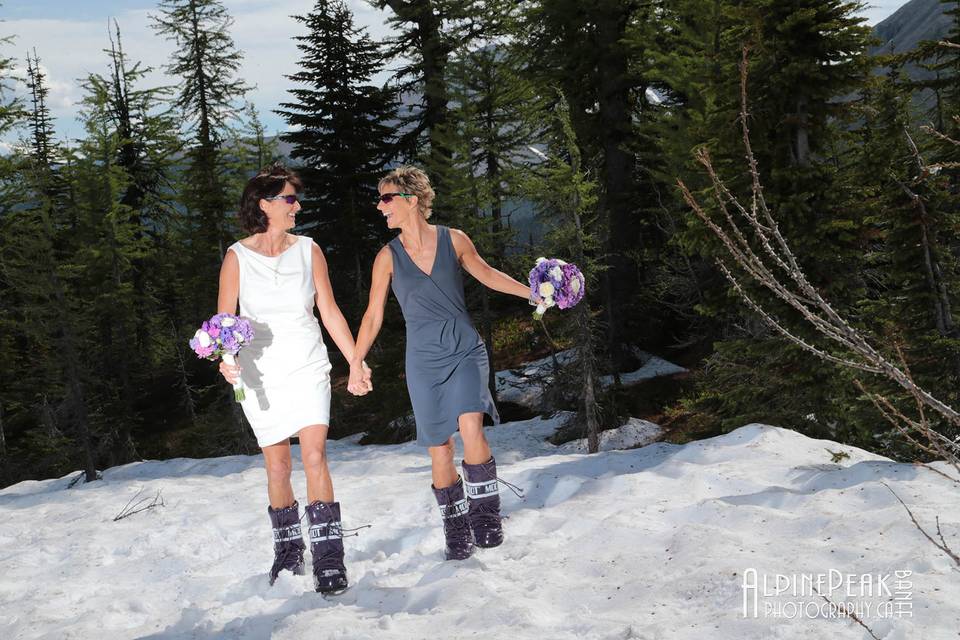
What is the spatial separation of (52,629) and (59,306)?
591 inches

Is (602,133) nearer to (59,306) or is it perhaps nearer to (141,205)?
(59,306)

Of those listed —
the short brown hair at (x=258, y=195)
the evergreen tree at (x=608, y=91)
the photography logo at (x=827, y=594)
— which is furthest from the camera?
the evergreen tree at (x=608, y=91)

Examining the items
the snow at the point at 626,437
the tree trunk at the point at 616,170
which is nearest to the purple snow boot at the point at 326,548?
the snow at the point at 626,437

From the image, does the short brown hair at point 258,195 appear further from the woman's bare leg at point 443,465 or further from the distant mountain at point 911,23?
the distant mountain at point 911,23

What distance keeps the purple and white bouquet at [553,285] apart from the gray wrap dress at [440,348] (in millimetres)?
581

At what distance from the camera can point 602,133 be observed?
20.0m

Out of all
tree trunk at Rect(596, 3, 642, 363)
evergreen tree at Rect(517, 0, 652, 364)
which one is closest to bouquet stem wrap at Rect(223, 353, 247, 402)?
evergreen tree at Rect(517, 0, 652, 364)

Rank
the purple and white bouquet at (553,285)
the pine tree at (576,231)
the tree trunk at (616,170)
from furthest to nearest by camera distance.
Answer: the tree trunk at (616,170), the pine tree at (576,231), the purple and white bouquet at (553,285)

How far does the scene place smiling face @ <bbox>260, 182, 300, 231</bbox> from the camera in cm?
510

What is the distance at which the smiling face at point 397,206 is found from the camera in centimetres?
527

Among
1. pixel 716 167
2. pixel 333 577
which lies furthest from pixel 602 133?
pixel 333 577

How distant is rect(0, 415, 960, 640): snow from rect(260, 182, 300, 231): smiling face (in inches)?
103

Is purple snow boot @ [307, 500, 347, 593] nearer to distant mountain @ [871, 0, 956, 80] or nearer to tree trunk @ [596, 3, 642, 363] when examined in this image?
tree trunk @ [596, 3, 642, 363]

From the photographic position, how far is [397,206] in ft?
17.3
